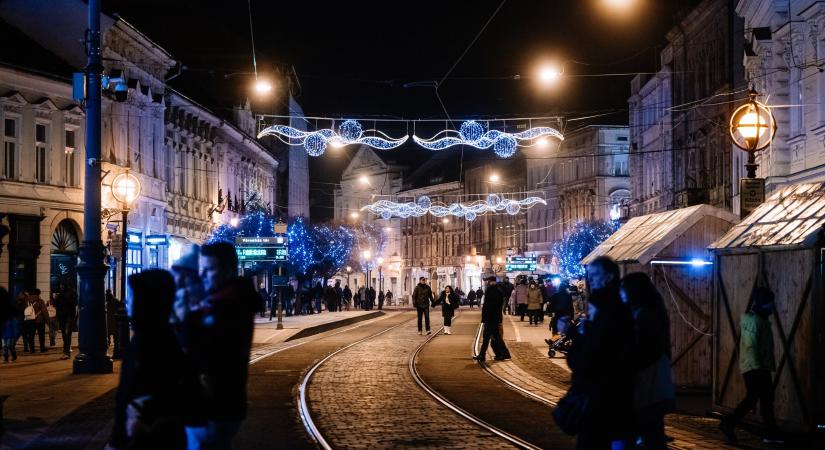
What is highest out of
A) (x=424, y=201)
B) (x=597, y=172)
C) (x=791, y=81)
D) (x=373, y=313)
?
(x=597, y=172)

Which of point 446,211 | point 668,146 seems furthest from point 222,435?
point 446,211

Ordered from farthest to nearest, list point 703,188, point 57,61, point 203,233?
point 203,233 → point 703,188 → point 57,61

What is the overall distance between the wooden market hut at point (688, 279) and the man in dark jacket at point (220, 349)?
12.0 m

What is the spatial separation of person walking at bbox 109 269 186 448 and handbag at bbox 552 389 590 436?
8.45 feet

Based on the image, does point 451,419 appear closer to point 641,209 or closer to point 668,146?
point 668,146

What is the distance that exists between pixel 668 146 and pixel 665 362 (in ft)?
154

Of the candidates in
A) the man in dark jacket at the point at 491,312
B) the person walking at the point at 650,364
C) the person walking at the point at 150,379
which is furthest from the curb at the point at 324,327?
the person walking at the point at 150,379

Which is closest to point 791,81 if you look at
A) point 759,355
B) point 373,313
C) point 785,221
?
point 785,221

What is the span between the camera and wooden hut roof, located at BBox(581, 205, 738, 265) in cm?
1819

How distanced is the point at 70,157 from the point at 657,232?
25504 millimetres

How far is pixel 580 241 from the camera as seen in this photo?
78625 millimetres

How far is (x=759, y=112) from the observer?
1966cm

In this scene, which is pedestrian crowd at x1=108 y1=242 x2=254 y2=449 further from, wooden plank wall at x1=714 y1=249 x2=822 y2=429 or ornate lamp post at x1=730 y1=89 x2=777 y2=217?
ornate lamp post at x1=730 y1=89 x2=777 y2=217

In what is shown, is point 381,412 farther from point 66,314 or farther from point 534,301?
point 534,301
